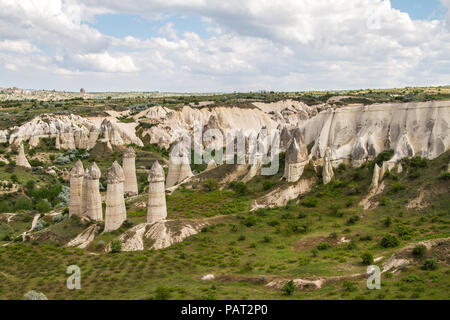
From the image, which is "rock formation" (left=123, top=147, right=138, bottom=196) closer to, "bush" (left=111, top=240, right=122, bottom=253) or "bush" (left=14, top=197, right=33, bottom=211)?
"bush" (left=14, top=197, right=33, bottom=211)

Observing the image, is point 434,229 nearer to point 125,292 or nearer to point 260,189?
point 260,189

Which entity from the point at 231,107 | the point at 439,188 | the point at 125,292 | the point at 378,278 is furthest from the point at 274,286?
the point at 231,107

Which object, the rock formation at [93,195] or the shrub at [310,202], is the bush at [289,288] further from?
the rock formation at [93,195]

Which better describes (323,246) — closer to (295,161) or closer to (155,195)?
(295,161)

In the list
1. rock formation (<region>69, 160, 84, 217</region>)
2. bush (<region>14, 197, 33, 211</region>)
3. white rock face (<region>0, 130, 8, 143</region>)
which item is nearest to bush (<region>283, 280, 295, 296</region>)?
rock formation (<region>69, 160, 84, 217</region>)

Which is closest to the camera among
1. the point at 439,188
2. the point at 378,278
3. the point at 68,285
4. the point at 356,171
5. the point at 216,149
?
the point at 378,278

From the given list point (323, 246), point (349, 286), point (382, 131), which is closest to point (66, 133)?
point (382, 131)
